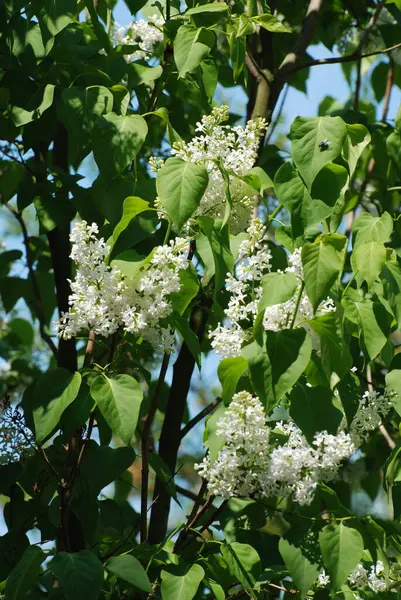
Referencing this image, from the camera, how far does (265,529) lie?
157 cm

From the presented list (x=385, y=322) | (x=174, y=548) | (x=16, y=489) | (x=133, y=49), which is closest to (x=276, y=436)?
(x=385, y=322)

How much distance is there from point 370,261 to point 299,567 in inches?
18.3

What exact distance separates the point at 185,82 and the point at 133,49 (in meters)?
0.15

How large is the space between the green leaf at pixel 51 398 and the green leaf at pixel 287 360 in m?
0.33

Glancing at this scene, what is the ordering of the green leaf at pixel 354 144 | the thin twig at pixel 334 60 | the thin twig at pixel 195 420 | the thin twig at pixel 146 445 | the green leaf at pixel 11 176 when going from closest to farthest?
the green leaf at pixel 354 144 < the thin twig at pixel 146 445 < the thin twig at pixel 195 420 < the thin twig at pixel 334 60 < the green leaf at pixel 11 176

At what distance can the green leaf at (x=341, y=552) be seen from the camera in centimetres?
128

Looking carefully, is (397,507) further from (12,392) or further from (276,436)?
(12,392)

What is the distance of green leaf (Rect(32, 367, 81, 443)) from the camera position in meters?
1.38

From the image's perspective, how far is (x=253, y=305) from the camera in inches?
52.7

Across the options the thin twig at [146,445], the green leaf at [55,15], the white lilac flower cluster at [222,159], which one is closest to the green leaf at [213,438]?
the thin twig at [146,445]

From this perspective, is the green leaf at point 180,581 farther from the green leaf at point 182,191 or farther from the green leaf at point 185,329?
the green leaf at point 182,191

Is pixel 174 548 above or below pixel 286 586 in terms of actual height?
above

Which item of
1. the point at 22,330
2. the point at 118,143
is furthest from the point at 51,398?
the point at 22,330

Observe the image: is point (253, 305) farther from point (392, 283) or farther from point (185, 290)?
point (392, 283)
